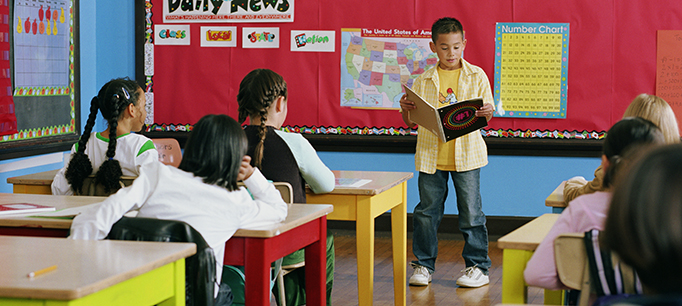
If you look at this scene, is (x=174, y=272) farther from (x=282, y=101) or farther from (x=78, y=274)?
(x=282, y=101)

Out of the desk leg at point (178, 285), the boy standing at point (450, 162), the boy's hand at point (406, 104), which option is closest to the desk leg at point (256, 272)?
the desk leg at point (178, 285)

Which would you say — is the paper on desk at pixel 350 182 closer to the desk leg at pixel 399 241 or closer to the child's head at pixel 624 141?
the desk leg at pixel 399 241

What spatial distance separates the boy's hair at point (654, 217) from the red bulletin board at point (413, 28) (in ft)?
12.4

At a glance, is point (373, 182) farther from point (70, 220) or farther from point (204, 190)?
point (70, 220)

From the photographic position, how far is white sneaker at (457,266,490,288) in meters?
3.69

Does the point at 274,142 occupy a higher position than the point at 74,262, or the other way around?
the point at 274,142

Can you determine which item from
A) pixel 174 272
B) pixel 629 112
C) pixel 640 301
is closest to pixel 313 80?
pixel 629 112

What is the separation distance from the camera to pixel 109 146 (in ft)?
9.30

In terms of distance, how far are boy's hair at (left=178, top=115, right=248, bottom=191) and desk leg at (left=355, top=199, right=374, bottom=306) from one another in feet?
3.01

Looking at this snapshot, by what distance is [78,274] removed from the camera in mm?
1410

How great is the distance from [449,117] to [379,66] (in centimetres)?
164

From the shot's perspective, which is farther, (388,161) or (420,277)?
(388,161)

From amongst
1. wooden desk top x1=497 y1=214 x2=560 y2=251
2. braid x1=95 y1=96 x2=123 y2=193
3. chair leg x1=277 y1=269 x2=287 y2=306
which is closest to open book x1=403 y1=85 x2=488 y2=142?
chair leg x1=277 y1=269 x2=287 y2=306

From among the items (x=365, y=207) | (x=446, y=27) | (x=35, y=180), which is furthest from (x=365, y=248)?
(x=35, y=180)
